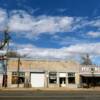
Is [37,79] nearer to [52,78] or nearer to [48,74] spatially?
Answer: [48,74]

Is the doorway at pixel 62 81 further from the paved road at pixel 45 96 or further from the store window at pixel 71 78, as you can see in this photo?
the paved road at pixel 45 96

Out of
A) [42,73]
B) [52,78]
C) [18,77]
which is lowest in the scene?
[52,78]

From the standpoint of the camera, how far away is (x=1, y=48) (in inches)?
2643

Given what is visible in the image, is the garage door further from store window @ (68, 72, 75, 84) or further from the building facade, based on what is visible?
store window @ (68, 72, 75, 84)

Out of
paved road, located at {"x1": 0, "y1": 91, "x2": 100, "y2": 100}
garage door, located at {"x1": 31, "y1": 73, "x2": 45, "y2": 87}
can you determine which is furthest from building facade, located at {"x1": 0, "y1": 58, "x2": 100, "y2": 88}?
paved road, located at {"x1": 0, "y1": 91, "x2": 100, "y2": 100}

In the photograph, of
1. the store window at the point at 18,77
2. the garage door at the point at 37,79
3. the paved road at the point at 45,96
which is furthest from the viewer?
the garage door at the point at 37,79

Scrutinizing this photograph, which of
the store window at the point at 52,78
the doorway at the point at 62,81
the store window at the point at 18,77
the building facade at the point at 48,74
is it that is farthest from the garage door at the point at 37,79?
the doorway at the point at 62,81

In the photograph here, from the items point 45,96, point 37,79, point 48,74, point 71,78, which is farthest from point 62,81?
point 45,96

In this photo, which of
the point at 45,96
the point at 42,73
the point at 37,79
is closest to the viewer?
the point at 45,96

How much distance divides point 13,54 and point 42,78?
31.2 meters

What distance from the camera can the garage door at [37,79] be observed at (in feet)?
200

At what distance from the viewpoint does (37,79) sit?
61.4 m

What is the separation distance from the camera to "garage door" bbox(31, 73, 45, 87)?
6103 cm

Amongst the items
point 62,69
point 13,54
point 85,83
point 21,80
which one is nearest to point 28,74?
point 21,80
